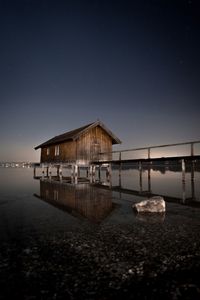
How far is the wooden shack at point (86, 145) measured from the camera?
84.6ft

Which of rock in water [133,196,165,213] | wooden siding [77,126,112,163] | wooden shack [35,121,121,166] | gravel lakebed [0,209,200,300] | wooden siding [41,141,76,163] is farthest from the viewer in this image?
wooden siding [41,141,76,163]

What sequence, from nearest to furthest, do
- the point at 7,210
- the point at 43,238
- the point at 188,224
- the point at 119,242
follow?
the point at 119,242
the point at 43,238
the point at 188,224
the point at 7,210

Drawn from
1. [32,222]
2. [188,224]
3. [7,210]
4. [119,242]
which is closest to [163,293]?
[119,242]

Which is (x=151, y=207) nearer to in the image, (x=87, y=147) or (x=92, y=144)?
(x=87, y=147)

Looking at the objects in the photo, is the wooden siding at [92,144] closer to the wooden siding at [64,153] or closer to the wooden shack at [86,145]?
the wooden shack at [86,145]

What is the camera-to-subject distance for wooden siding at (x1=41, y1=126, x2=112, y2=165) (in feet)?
84.8

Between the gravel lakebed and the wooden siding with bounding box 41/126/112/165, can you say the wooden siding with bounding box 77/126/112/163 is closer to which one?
the wooden siding with bounding box 41/126/112/165

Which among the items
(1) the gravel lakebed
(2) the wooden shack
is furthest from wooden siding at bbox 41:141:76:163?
(1) the gravel lakebed

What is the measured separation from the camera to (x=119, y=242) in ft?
20.6

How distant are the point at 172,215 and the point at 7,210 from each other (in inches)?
322

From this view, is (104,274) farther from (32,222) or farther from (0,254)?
(32,222)

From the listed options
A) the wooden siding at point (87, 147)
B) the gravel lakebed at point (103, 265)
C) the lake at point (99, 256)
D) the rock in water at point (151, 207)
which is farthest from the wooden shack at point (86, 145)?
the gravel lakebed at point (103, 265)

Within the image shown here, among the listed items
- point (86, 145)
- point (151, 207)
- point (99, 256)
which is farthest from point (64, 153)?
point (99, 256)

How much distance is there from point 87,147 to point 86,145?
0.95ft
